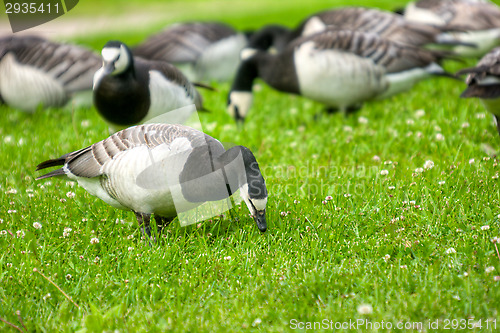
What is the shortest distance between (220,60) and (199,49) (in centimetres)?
60

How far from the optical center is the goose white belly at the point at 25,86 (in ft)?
24.1

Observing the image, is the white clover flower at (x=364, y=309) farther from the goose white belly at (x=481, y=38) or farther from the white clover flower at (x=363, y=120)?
the goose white belly at (x=481, y=38)

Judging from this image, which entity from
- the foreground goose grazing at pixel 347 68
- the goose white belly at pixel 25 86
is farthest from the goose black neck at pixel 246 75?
the goose white belly at pixel 25 86

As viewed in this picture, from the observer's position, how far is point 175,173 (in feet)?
12.0

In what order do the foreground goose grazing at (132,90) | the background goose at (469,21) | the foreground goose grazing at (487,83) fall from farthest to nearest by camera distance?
the background goose at (469,21) < the foreground goose grazing at (132,90) < the foreground goose grazing at (487,83)

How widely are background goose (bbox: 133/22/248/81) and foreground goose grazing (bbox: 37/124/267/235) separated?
5.66 meters

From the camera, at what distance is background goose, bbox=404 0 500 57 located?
8617 millimetres

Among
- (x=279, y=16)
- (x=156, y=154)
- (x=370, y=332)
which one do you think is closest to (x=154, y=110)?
(x=156, y=154)

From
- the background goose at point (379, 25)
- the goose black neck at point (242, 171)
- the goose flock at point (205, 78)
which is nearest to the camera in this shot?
the goose black neck at point (242, 171)

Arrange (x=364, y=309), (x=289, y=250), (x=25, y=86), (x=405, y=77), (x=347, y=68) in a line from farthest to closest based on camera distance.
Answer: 1. (x=25, y=86)
2. (x=405, y=77)
3. (x=347, y=68)
4. (x=289, y=250)
5. (x=364, y=309)

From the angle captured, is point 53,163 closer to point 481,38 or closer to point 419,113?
point 419,113

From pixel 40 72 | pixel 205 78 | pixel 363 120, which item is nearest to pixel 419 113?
pixel 363 120

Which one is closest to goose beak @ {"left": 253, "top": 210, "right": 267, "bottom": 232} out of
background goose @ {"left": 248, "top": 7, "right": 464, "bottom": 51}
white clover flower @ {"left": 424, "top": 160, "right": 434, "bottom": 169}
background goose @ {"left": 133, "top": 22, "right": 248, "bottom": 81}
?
white clover flower @ {"left": 424, "top": 160, "right": 434, "bottom": 169}

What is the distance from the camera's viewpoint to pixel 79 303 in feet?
10.8
